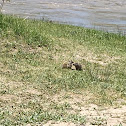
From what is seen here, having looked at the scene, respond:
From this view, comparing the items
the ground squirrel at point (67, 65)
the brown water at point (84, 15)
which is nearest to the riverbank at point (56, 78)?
the ground squirrel at point (67, 65)

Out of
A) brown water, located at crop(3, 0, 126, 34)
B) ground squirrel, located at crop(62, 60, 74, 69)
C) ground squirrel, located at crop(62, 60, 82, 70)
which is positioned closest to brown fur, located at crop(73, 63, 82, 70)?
ground squirrel, located at crop(62, 60, 82, 70)

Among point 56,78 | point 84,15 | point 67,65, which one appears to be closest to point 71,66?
point 67,65

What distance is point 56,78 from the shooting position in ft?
23.0

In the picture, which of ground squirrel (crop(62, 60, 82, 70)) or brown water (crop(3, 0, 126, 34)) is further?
brown water (crop(3, 0, 126, 34))

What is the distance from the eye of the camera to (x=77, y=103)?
5.86 metres

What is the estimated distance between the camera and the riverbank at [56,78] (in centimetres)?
535

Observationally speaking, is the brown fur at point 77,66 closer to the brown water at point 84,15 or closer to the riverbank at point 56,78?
the riverbank at point 56,78

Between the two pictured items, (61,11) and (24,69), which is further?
(61,11)

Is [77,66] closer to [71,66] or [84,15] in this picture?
[71,66]

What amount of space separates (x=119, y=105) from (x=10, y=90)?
180 centimetres

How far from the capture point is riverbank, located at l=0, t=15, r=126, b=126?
5.35m

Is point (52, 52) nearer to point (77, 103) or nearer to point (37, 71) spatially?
point (37, 71)

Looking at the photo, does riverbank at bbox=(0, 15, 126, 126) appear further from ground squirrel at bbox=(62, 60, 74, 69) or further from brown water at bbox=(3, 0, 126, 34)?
brown water at bbox=(3, 0, 126, 34)

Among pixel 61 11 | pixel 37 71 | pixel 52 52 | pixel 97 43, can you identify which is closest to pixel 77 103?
pixel 37 71
